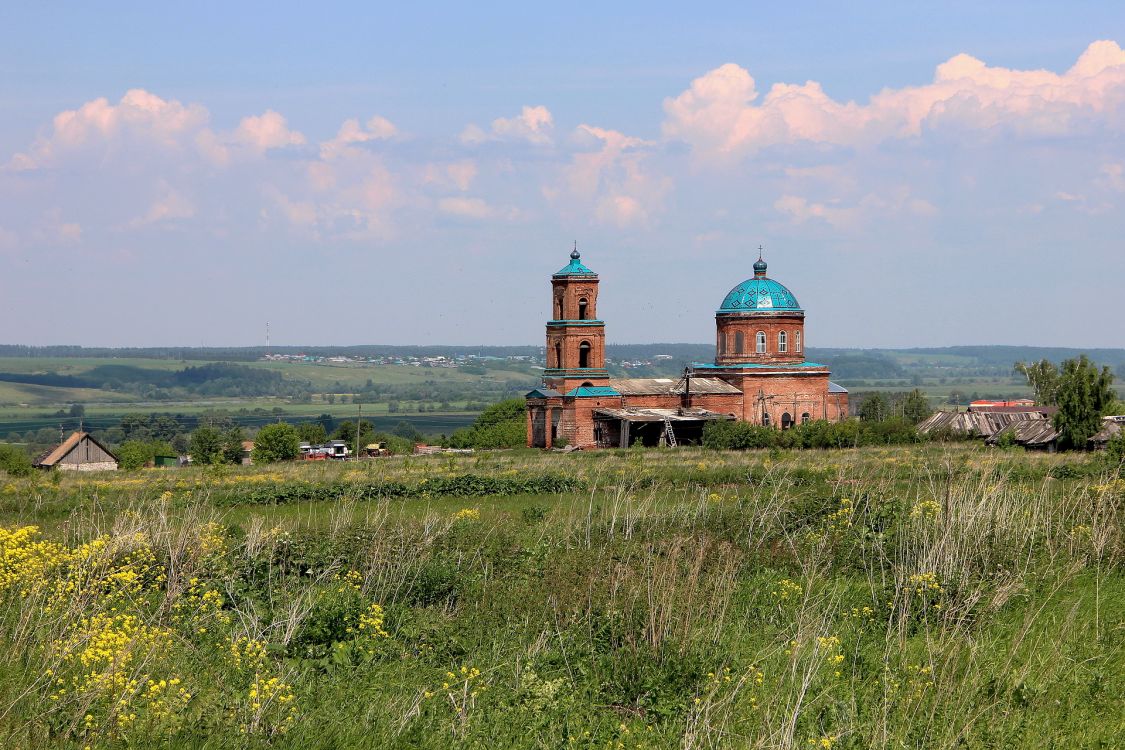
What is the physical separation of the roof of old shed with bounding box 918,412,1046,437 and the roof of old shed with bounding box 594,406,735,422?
24.4ft

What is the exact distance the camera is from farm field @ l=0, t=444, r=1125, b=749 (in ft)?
26.6

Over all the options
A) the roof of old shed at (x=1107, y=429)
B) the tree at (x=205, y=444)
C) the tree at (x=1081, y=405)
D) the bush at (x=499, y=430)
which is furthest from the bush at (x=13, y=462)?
the roof of old shed at (x=1107, y=429)

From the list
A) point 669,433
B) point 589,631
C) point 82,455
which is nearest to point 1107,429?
point 669,433

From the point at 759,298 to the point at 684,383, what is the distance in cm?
471

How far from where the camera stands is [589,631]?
10234 mm

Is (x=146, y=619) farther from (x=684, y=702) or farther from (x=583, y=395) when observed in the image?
(x=583, y=395)

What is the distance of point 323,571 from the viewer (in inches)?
498

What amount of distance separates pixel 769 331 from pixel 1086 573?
3906 cm

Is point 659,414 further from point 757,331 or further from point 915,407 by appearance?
point 915,407

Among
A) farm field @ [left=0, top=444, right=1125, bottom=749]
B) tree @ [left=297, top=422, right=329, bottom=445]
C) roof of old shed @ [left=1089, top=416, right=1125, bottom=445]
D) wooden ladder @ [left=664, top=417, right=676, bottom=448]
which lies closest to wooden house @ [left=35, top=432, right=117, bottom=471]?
tree @ [left=297, top=422, right=329, bottom=445]

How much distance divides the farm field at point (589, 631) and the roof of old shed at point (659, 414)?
101 ft

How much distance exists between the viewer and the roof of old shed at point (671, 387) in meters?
50.2

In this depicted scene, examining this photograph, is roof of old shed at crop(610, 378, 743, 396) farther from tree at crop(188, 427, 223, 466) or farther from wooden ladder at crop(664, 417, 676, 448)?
tree at crop(188, 427, 223, 466)

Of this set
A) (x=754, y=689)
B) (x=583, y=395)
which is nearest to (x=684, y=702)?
(x=754, y=689)
